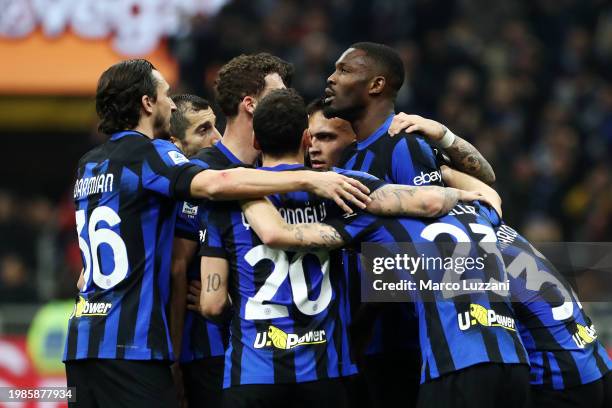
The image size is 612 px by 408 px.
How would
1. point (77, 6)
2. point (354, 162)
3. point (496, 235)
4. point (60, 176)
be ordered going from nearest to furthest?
point (496, 235), point (354, 162), point (77, 6), point (60, 176)

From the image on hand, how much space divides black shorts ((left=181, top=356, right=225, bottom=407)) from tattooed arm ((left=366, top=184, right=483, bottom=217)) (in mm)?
1294

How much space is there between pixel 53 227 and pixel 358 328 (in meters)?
9.07

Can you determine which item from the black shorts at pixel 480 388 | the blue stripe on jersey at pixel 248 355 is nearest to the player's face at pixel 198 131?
the blue stripe on jersey at pixel 248 355

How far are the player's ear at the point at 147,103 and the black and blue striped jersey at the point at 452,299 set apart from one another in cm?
118

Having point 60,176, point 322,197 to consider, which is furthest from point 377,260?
point 60,176

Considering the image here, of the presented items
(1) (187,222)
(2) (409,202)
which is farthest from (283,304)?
(1) (187,222)

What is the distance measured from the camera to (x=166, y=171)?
516 cm

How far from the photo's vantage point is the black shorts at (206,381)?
565cm

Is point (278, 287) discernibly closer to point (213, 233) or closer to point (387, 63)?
point (213, 233)

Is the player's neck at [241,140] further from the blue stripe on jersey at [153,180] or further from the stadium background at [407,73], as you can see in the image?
the stadium background at [407,73]

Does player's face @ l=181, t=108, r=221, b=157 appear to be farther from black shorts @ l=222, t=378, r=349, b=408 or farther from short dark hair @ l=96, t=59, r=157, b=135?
black shorts @ l=222, t=378, r=349, b=408

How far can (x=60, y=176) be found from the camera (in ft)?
51.5

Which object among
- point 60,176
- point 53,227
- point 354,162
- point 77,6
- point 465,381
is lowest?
point 465,381

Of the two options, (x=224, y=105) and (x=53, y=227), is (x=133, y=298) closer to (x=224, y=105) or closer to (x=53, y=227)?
(x=224, y=105)
